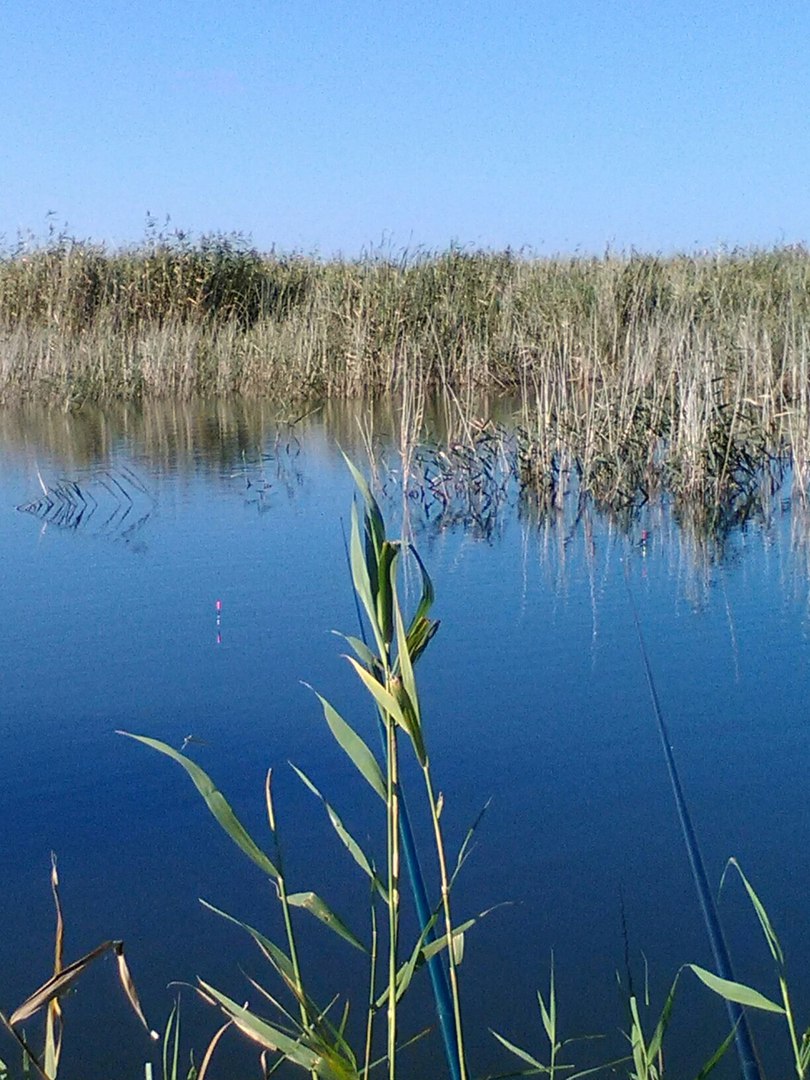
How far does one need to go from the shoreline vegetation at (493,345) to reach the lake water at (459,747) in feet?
0.96

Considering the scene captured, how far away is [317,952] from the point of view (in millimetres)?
1892

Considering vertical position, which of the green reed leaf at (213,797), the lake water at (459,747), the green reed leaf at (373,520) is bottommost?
the lake water at (459,747)

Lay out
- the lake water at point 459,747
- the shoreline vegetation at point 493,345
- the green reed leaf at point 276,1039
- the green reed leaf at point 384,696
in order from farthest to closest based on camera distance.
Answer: the shoreline vegetation at point 493,345 → the lake water at point 459,747 → the green reed leaf at point 276,1039 → the green reed leaf at point 384,696

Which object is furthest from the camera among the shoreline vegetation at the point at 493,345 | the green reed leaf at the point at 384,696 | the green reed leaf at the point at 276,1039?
the shoreline vegetation at the point at 493,345

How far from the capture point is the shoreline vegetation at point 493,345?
5031 mm

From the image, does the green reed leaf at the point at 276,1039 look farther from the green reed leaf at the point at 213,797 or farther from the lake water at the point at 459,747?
the lake water at the point at 459,747

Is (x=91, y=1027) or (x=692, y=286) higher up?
(x=692, y=286)

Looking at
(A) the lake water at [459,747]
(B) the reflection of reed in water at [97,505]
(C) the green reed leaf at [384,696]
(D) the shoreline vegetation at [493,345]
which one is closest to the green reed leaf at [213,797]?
(C) the green reed leaf at [384,696]

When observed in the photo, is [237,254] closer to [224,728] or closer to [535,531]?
[535,531]

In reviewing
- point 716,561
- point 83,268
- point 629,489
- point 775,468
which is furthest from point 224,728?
point 83,268

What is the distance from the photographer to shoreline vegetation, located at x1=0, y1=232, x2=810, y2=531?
503 centimetres

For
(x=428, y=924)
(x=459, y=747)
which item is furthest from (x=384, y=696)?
(x=459, y=747)

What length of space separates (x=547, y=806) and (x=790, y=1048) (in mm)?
Answer: 805

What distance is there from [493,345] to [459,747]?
20.9 feet
